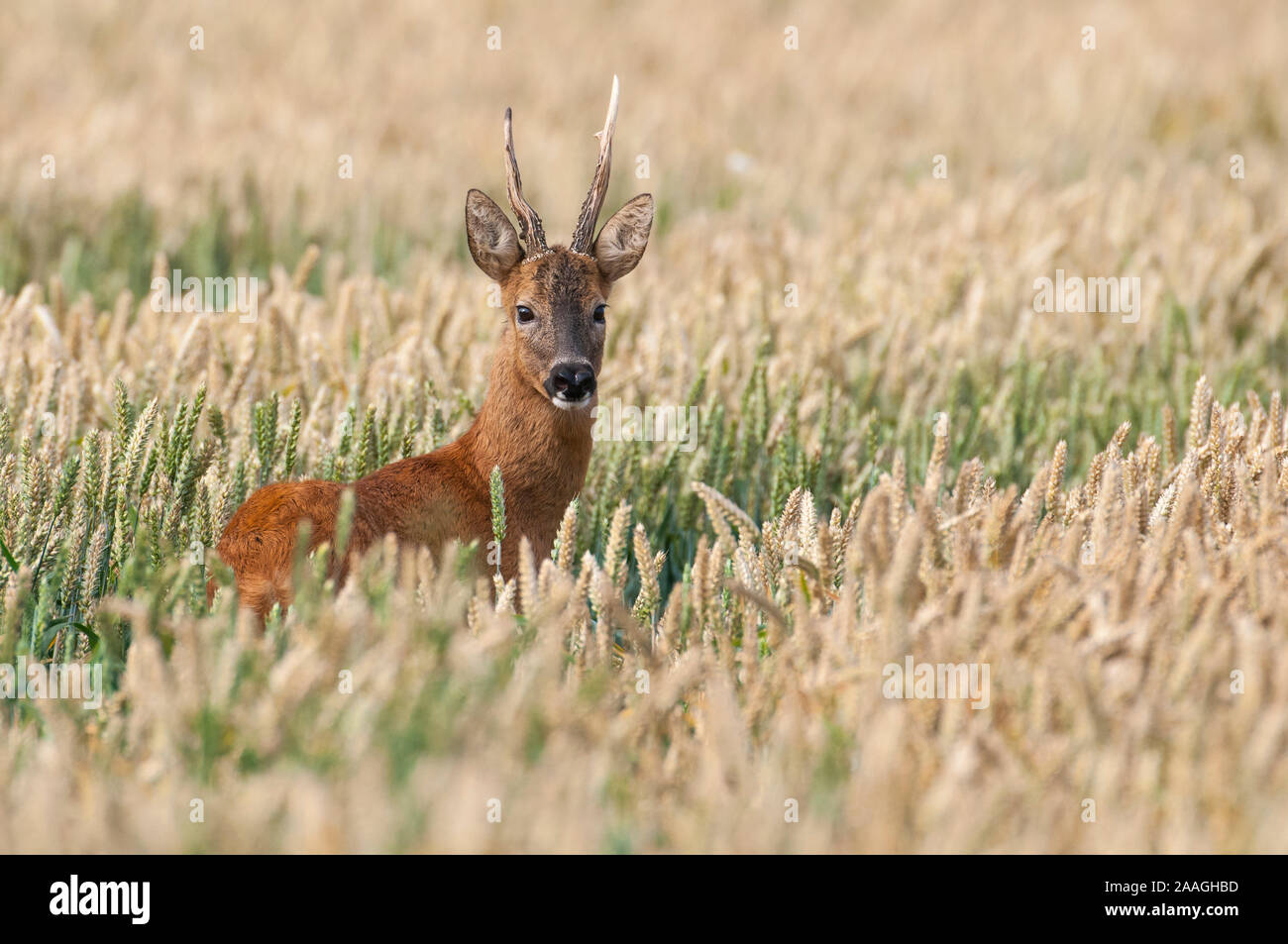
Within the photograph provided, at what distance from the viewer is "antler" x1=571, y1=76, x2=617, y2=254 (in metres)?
4.93

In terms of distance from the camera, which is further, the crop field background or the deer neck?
the deer neck

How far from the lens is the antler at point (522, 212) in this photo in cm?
502

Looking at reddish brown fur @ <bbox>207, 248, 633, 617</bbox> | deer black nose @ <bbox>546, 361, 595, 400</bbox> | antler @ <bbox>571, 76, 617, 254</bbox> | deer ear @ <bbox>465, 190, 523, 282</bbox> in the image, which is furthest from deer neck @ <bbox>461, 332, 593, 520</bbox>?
antler @ <bbox>571, 76, 617, 254</bbox>

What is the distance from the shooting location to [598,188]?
5.09m

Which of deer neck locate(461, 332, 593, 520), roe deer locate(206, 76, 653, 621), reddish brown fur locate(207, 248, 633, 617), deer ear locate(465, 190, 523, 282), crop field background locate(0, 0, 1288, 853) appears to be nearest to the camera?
crop field background locate(0, 0, 1288, 853)

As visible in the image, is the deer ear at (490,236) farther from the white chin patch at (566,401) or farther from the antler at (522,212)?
the white chin patch at (566,401)

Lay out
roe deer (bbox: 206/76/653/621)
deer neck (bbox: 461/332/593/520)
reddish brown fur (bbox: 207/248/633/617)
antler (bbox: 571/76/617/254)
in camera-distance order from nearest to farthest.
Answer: reddish brown fur (bbox: 207/248/633/617) → roe deer (bbox: 206/76/653/621) → antler (bbox: 571/76/617/254) → deer neck (bbox: 461/332/593/520)

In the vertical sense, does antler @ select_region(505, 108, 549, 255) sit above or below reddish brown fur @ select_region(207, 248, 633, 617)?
above

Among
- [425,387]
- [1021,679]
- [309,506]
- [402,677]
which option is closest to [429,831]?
[402,677]

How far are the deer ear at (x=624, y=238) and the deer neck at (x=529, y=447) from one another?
1.75 feet

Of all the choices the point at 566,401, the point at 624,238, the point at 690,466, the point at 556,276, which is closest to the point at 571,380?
the point at 566,401

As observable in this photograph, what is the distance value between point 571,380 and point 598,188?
2.14ft

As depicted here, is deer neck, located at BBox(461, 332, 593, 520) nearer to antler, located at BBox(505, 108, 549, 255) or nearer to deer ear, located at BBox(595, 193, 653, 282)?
antler, located at BBox(505, 108, 549, 255)
